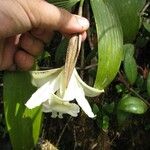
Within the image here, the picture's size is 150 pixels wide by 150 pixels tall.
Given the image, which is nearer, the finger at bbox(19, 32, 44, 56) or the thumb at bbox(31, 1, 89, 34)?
the thumb at bbox(31, 1, 89, 34)

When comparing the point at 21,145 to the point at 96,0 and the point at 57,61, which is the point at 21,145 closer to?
the point at 57,61

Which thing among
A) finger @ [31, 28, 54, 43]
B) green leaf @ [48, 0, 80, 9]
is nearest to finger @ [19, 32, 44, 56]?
finger @ [31, 28, 54, 43]

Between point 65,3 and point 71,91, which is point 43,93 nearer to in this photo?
point 71,91

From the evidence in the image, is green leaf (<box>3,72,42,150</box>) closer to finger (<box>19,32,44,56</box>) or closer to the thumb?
finger (<box>19,32,44,56</box>)

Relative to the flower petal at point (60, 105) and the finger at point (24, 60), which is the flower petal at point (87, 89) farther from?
the finger at point (24, 60)

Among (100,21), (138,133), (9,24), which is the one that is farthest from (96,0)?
(138,133)

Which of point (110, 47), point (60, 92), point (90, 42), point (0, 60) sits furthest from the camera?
point (90, 42)
